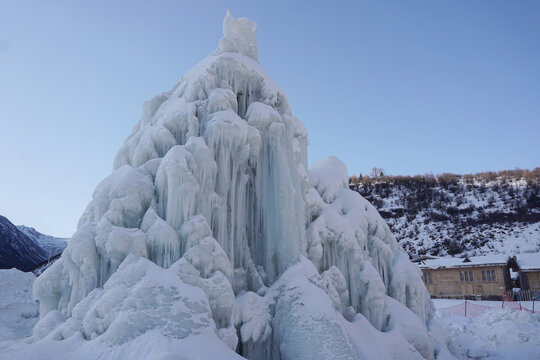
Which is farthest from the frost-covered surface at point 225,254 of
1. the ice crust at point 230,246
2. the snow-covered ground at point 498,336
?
the snow-covered ground at point 498,336

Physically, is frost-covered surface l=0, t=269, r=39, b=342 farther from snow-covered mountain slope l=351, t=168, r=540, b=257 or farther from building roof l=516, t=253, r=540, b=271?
snow-covered mountain slope l=351, t=168, r=540, b=257

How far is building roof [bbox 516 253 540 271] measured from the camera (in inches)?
1374

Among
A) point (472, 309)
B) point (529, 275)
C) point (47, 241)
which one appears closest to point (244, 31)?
point (472, 309)

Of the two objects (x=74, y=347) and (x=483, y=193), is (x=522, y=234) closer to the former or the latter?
(x=483, y=193)

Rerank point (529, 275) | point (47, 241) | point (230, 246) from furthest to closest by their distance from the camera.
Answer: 1. point (47, 241)
2. point (529, 275)
3. point (230, 246)

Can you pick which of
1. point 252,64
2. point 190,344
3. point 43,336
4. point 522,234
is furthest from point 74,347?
point 522,234

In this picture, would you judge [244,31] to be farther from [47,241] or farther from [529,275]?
[47,241]

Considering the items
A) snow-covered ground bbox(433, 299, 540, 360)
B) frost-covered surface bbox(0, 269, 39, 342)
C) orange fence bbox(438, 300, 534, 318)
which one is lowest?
orange fence bbox(438, 300, 534, 318)

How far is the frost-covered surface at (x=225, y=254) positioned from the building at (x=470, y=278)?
23122 mm

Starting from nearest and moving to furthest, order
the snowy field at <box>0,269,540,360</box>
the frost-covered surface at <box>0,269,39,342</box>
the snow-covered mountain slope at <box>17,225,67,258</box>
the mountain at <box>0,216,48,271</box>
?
the frost-covered surface at <box>0,269,39,342</box>, the snowy field at <box>0,269,540,360</box>, the mountain at <box>0,216,48,271</box>, the snow-covered mountain slope at <box>17,225,67,258</box>

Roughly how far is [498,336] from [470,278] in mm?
18689

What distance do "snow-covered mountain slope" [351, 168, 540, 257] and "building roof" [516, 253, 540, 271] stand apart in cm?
1987

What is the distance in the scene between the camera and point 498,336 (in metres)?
18.0

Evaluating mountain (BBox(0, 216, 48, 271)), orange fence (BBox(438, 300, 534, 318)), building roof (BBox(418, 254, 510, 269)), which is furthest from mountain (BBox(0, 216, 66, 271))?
orange fence (BBox(438, 300, 534, 318))
